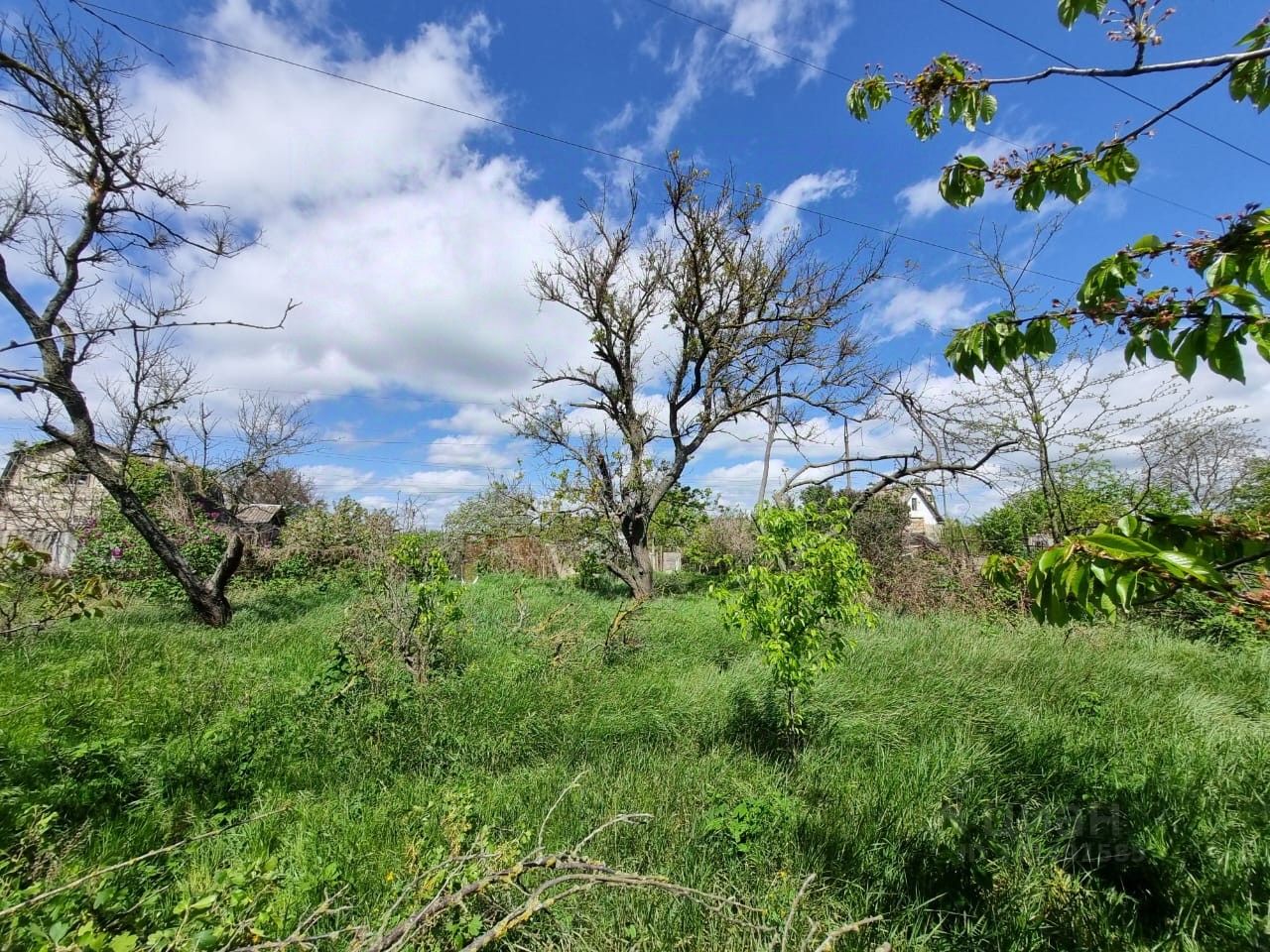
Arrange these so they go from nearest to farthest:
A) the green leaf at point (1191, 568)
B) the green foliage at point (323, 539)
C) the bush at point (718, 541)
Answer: the green leaf at point (1191, 568) → the green foliage at point (323, 539) → the bush at point (718, 541)

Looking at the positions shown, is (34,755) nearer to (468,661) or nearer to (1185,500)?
(468,661)

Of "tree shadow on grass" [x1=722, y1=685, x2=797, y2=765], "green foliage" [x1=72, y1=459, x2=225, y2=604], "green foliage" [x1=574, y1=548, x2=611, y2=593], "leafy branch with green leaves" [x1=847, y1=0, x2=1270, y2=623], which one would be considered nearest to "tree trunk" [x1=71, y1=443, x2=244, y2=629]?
"green foliage" [x1=72, y1=459, x2=225, y2=604]

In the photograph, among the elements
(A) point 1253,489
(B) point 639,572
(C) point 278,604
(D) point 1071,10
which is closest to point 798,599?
(D) point 1071,10

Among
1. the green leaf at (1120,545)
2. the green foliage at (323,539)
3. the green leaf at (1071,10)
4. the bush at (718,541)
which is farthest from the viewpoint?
the bush at (718,541)

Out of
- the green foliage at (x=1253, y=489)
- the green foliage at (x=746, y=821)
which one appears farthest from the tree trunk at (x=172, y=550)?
the green foliage at (x=1253, y=489)

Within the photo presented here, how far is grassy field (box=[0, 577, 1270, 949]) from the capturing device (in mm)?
2379

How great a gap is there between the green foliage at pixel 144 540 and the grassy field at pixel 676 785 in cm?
596

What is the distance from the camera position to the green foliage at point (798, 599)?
12.8 feet

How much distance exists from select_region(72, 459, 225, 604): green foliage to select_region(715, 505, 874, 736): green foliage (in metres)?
12.1

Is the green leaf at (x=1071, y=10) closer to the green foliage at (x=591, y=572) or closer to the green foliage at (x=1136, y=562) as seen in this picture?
the green foliage at (x=1136, y=562)

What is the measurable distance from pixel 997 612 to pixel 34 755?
11131mm

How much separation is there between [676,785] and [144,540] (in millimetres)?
13973

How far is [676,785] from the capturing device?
3592mm

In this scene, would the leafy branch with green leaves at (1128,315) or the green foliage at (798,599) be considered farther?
the green foliage at (798,599)
